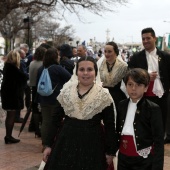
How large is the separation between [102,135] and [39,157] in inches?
109

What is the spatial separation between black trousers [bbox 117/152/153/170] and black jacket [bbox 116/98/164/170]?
98 millimetres

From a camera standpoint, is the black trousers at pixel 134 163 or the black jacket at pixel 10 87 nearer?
the black trousers at pixel 134 163

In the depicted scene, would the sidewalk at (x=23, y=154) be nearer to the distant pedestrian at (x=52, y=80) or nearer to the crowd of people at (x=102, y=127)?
the distant pedestrian at (x=52, y=80)

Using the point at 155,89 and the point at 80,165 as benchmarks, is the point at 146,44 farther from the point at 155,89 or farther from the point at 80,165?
the point at 80,165

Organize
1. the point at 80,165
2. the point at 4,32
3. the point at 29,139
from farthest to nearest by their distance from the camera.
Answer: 1. the point at 4,32
2. the point at 29,139
3. the point at 80,165

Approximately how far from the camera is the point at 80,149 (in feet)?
10.1

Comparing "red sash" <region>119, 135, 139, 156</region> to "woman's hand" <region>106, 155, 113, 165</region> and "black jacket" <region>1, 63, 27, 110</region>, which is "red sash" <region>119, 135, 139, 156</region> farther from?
"black jacket" <region>1, 63, 27, 110</region>

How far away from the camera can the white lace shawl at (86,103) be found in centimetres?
310

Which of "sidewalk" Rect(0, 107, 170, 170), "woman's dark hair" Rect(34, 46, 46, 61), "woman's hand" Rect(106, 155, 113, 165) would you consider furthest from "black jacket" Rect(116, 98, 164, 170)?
"woman's dark hair" Rect(34, 46, 46, 61)

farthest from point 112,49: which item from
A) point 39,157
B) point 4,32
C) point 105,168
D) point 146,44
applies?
point 4,32

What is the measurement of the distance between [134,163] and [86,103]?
64 centimetres

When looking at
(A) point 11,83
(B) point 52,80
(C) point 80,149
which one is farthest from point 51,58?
(C) point 80,149

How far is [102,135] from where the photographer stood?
3.16 metres

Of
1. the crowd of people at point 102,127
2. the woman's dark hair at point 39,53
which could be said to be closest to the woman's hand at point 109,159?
the crowd of people at point 102,127
